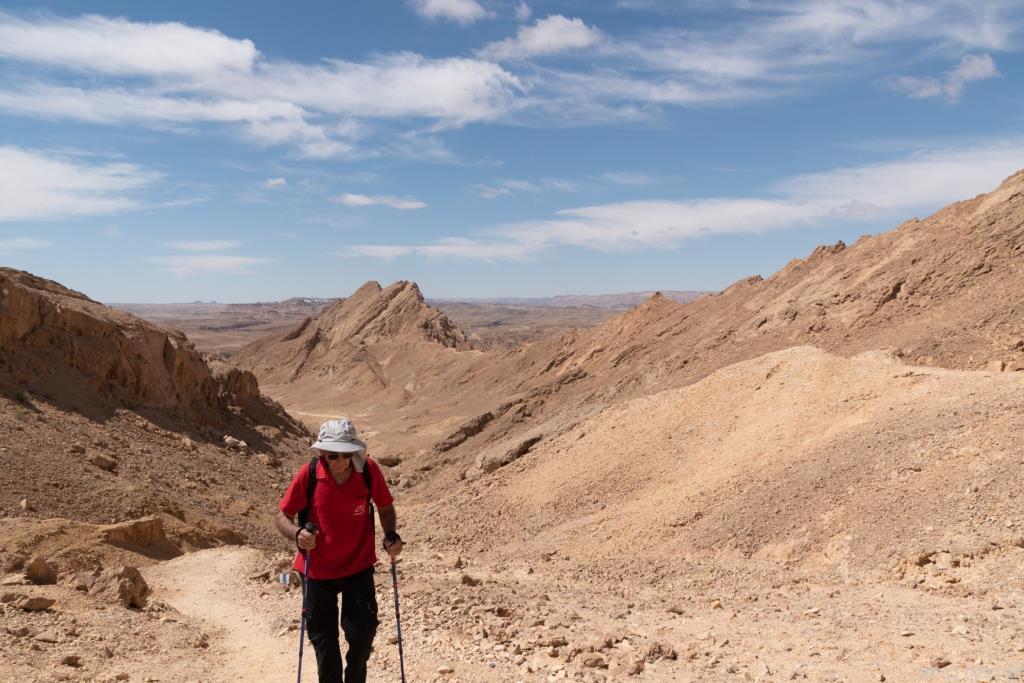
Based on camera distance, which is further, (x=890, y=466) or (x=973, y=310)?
(x=973, y=310)

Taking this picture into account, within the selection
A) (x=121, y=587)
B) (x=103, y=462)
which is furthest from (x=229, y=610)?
(x=103, y=462)

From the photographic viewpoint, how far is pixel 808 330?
19312mm

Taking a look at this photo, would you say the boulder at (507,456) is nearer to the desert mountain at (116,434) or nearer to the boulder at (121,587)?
the desert mountain at (116,434)

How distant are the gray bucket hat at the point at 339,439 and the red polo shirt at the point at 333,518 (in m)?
0.16

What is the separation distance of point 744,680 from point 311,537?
3399 millimetres

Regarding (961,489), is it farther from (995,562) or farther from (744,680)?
(744,680)

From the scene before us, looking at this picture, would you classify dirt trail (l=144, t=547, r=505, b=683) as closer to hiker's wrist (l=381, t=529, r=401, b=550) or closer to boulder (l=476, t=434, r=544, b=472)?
hiker's wrist (l=381, t=529, r=401, b=550)

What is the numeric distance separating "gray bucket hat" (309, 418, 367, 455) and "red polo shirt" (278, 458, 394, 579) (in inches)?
6.5

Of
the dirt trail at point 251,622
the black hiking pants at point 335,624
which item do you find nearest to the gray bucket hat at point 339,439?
the black hiking pants at point 335,624

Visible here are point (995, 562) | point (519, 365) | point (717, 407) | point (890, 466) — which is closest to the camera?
point (995, 562)

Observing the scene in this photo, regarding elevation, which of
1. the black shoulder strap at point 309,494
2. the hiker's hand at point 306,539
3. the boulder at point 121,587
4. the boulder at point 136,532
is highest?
the black shoulder strap at point 309,494

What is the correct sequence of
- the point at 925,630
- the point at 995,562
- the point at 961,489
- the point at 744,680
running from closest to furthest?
the point at 744,680, the point at 925,630, the point at 995,562, the point at 961,489

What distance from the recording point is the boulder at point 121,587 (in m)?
7.83

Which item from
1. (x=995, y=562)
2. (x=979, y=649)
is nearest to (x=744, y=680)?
(x=979, y=649)
